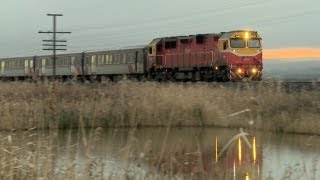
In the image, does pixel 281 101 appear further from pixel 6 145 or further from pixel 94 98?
pixel 6 145

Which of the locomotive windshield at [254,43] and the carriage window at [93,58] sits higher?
the locomotive windshield at [254,43]

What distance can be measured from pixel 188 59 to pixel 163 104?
1307 cm

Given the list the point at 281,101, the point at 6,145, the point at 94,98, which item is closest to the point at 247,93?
the point at 281,101

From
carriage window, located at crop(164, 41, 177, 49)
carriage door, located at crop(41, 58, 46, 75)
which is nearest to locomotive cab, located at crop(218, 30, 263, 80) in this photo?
carriage window, located at crop(164, 41, 177, 49)

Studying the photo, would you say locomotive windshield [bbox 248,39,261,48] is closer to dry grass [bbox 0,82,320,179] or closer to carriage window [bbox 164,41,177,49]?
carriage window [bbox 164,41,177,49]

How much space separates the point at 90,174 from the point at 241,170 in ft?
14.9

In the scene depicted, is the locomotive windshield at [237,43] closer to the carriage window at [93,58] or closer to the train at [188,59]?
the train at [188,59]

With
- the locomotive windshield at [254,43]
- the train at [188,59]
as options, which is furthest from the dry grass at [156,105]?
the locomotive windshield at [254,43]

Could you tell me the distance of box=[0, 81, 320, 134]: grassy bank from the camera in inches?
A: 866

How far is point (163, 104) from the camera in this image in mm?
24594

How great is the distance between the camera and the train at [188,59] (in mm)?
35031

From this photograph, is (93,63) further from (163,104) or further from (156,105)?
(163,104)

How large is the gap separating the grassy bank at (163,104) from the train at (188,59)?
563cm

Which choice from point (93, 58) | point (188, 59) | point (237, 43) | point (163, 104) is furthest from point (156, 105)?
point (93, 58)
